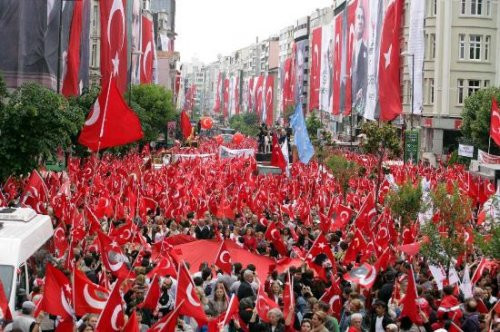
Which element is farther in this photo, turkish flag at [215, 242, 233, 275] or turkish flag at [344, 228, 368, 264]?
turkish flag at [344, 228, 368, 264]

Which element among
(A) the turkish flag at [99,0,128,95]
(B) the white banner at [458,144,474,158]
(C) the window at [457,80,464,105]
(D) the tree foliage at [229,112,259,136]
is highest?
(A) the turkish flag at [99,0,128,95]

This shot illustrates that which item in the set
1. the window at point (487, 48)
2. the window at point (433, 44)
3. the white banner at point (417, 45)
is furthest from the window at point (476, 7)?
the white banner at point (417, 45)

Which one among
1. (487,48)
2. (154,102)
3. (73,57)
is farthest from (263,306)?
(154,102)

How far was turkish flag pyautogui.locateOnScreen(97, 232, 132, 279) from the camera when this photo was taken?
48.6 feet

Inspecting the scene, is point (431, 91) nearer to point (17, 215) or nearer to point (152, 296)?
point (17, 215)

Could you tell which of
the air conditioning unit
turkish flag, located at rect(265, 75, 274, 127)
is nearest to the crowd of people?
the air conditioning unit

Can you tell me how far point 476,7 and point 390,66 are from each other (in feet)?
21.0

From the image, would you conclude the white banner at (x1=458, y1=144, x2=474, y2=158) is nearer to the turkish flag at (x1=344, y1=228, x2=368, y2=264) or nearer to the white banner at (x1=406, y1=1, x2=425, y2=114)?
the white banner at (x1=406, y1=1, x2=425, y2=114)

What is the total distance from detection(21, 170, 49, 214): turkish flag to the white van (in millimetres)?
6671

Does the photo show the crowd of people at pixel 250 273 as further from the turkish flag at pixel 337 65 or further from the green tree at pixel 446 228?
the turkish flag at pixel 337 65

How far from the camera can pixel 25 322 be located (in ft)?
36.6

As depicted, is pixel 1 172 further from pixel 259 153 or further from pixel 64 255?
pixel 259 153

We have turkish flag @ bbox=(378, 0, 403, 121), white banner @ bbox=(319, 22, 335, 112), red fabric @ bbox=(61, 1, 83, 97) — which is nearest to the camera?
red fabric @ bbox=(61, 1, 83, 97)

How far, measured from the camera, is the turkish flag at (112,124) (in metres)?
21.4
